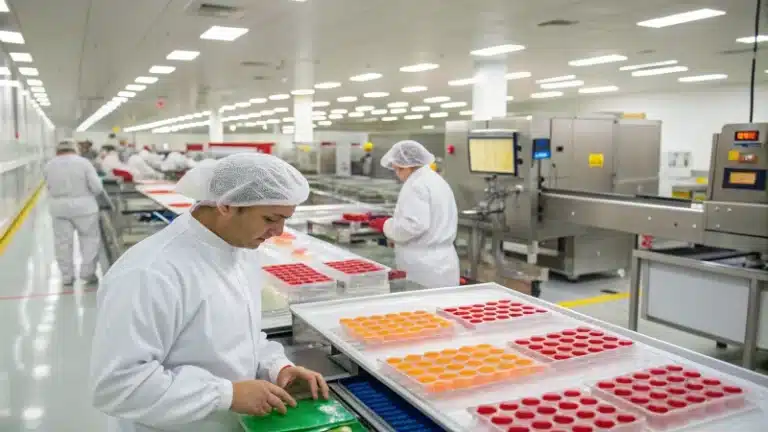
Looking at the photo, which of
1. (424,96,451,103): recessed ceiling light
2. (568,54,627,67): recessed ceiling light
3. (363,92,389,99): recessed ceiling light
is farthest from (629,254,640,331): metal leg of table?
(424,96,451,103): recessed ceiling light

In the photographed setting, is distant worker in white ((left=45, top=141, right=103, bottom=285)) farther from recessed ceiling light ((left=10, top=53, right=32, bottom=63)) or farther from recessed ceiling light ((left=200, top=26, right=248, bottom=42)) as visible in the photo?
recessed ceiling light ((left=10, top=53, right=32, bottom=63))

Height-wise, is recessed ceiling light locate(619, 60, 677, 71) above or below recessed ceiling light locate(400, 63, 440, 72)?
above

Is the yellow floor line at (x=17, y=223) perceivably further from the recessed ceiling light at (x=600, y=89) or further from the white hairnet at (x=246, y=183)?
the recessed ceiling light at (x=600, y=89)

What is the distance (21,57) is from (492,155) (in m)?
8.10

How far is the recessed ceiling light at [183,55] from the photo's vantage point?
26.6 ft

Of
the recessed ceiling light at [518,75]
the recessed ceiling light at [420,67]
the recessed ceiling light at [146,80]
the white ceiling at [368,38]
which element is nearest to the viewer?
the white ceiling at [368,38]

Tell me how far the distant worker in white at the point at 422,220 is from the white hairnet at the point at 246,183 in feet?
8.37

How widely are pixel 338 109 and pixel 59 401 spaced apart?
15712 mm

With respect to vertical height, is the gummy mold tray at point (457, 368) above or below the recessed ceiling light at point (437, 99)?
below

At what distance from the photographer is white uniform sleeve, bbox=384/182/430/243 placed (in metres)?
3.99

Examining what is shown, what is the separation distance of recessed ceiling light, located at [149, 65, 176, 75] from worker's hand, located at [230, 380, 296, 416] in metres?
9.17

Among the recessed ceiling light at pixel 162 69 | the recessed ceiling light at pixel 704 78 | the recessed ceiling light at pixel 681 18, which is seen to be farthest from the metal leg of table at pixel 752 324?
the recessed ceiling light at pixel 162 69

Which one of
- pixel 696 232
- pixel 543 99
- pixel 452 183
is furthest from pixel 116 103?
pixel 696 232

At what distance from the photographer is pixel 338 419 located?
1.38 metres
